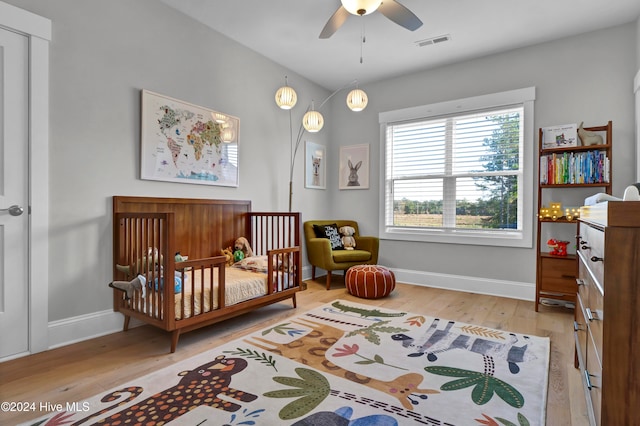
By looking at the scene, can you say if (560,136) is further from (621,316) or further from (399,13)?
(621,316)

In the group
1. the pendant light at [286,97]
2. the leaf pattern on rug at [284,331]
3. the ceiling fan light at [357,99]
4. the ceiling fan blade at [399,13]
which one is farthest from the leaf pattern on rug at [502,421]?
the pendant light at [286,97]

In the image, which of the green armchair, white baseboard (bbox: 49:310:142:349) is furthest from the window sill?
white baseboard (bbox: 49:310:142:349)

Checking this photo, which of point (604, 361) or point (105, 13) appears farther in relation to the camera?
point (105, 13)

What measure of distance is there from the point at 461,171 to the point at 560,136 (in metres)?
1.04

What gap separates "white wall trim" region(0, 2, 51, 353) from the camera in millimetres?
2139

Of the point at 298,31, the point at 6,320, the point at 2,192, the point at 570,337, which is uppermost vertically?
the point at 298,31

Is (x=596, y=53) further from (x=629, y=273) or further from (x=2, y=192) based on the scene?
(x=2, y=192)

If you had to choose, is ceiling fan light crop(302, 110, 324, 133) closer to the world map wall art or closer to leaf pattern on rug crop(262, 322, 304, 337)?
the world map wall art

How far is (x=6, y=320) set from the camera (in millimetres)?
2055

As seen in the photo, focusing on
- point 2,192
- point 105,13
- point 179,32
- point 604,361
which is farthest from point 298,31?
point 604,361

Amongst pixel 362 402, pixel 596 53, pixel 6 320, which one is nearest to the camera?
pixel 362 402

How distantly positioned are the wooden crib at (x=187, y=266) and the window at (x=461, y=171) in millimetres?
1822

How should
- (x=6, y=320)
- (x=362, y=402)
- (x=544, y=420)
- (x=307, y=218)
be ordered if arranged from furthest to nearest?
(x=307, y=218) < (x=6, y=320) < (x=362, y=402) < (x=544, y=420)

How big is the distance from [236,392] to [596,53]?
13.8ft
